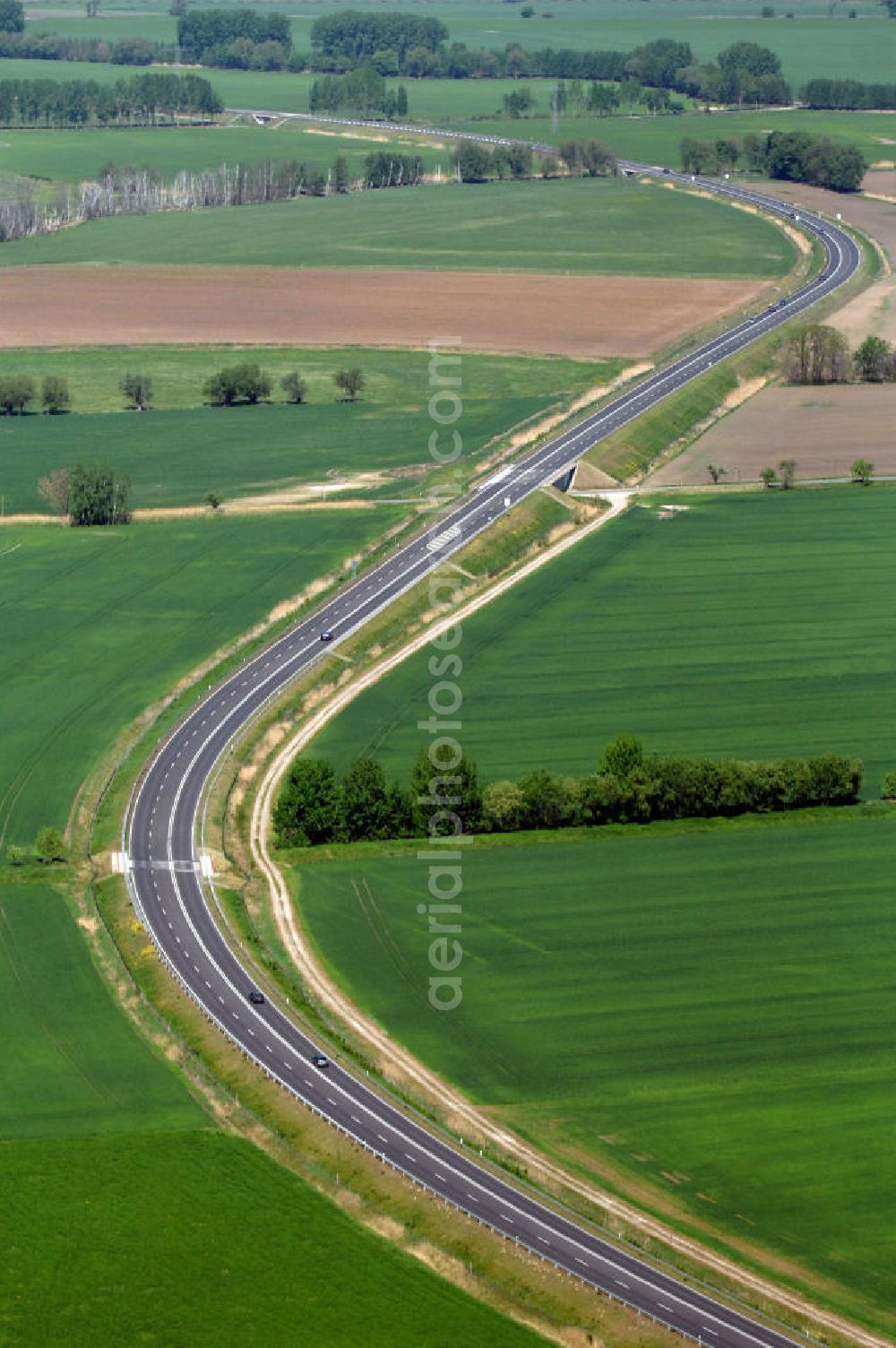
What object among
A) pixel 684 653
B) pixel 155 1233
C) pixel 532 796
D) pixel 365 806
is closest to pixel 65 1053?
pixel 155 1233

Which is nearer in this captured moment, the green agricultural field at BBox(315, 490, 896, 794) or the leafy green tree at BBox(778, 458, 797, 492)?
the green agricultural field at BBox(315, 490, 896, 794)

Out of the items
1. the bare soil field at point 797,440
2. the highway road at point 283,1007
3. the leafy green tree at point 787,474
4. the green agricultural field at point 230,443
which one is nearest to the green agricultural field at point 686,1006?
the highway road at point 283,1007

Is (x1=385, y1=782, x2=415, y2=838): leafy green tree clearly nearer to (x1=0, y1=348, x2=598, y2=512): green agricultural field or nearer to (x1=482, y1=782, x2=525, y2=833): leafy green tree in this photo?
(x1=482, y1=782, x2=525, y2=833): leafy green tree

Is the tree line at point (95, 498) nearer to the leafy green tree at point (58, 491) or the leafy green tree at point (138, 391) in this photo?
the leafy green tree at point (58, 491)

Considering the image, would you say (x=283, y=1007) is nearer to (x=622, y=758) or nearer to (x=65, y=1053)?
(x=65, y=1053)

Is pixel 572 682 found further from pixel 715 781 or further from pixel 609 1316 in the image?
pixel 609 1316

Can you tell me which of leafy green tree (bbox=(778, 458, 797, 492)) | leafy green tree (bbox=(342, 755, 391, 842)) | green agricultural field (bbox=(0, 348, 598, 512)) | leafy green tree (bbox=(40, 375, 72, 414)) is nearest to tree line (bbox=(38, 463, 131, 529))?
green agricultural field (bbox=(0, 348, 598, 512))

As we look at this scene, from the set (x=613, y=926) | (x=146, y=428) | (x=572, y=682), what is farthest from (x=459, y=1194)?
(x=146, y=428)
